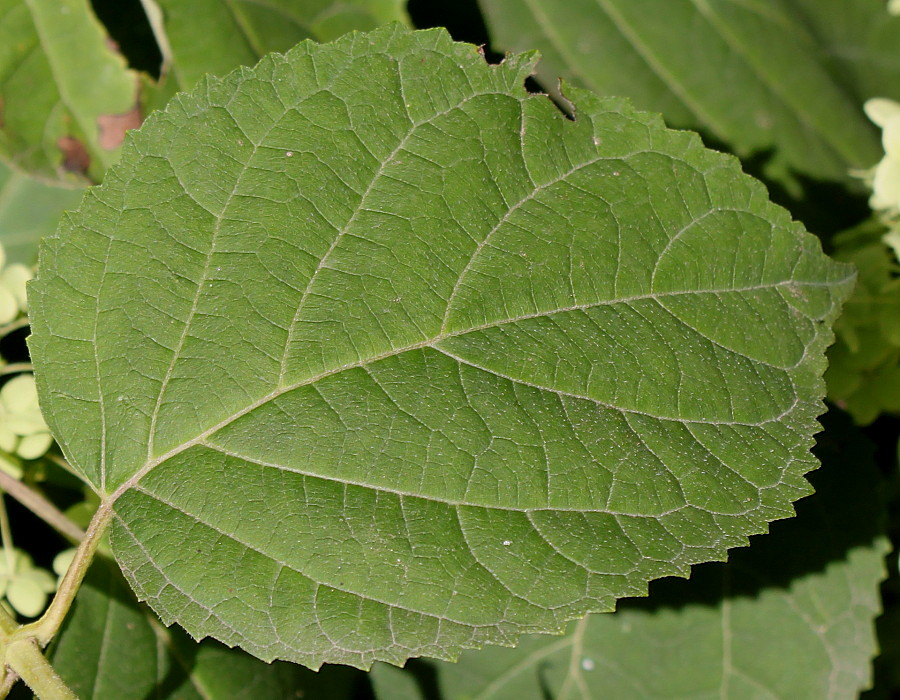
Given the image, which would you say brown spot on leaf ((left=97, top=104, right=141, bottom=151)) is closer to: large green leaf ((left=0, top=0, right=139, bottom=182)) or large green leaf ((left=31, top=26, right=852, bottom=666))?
large green leaf ((left=0, top=0, right=139, bottom=182))

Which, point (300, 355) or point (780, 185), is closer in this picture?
point (300, 355)

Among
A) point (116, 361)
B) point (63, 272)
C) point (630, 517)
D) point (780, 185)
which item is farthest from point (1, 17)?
point (780, 185)

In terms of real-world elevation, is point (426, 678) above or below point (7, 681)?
below

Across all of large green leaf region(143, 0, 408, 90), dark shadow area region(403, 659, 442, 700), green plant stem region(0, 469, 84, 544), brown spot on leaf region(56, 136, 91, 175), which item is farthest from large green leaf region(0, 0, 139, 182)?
dark shadow area region(403, 659, 442, 700)

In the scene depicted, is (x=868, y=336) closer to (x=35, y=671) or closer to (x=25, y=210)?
(x=35, y=671)

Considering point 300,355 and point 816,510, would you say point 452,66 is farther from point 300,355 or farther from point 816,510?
point 816,510

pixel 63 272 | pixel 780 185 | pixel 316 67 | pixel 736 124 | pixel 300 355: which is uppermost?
pixel 316 67

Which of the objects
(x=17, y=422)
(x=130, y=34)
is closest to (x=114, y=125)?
(x=130, y=34)
